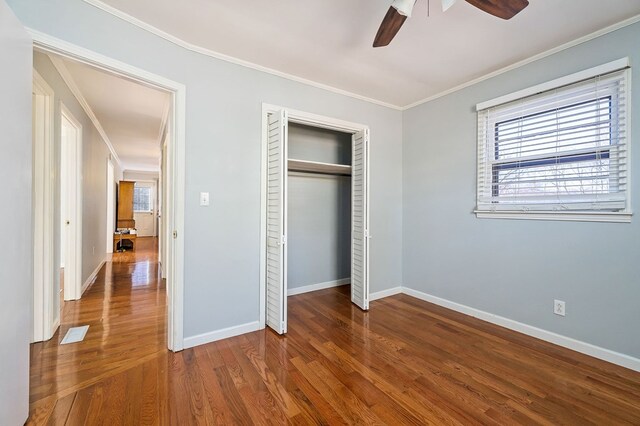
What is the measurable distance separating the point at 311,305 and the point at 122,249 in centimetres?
601

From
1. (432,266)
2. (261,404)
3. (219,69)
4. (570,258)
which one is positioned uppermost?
(219,69)

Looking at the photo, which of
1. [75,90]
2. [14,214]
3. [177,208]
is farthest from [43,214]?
[75,90]

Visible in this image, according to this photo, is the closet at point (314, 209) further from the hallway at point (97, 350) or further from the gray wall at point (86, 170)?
the gray wall at point (86, 170)

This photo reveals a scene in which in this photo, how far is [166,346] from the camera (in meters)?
2.24

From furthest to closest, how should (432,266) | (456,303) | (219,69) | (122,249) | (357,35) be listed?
(122,249) → (432,266) → (456,303) → (219,69) → (357,35)

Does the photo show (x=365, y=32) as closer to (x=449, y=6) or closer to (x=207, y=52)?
(x=449, y=6)

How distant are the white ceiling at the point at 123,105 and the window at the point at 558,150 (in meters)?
3.20

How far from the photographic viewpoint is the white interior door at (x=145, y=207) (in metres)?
9.90

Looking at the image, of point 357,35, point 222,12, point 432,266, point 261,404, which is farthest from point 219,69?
point 432,266

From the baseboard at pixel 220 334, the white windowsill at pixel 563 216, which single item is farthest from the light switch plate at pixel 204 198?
the white windowsill at pixel 563 216

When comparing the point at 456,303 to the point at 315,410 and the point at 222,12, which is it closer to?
the point at 315,410

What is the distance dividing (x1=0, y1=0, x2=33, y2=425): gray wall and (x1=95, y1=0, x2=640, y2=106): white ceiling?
785 mm

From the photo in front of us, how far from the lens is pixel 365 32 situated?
2.08 meters

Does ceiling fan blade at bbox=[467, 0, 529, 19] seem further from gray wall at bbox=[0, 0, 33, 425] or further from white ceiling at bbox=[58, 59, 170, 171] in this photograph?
white ceiling at bbox=[58, 59, 170, 171]
